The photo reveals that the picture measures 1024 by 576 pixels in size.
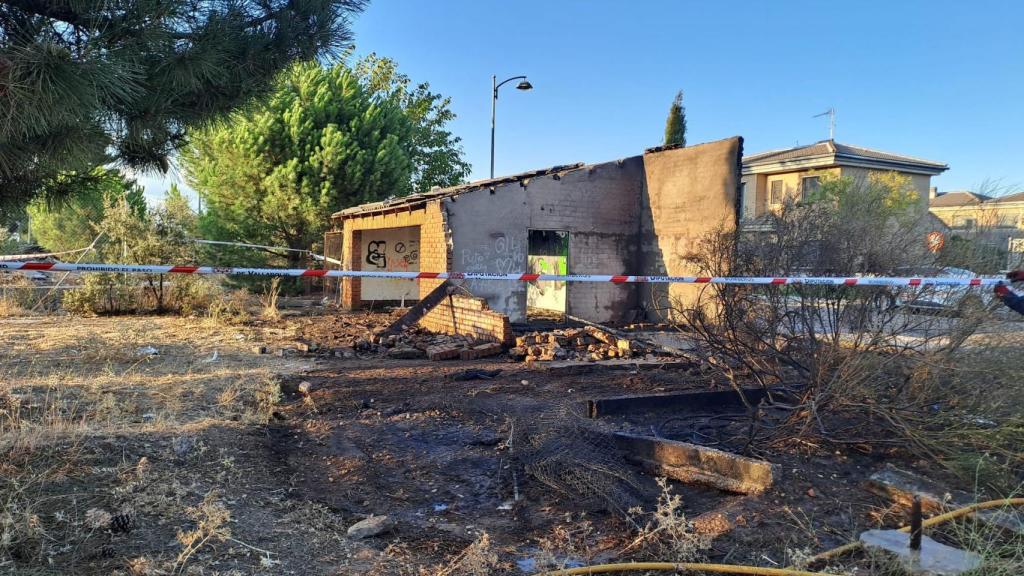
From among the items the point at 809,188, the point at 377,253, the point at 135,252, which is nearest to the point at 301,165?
the point at 377,253

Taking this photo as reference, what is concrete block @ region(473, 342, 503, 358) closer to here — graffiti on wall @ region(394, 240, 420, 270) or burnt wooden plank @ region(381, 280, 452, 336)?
burnt wooden plank @ region(381, 280, 452, 336)

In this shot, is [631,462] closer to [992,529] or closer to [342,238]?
[992,529]

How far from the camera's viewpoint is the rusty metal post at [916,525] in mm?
2648

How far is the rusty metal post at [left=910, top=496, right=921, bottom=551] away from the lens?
8.69 feet

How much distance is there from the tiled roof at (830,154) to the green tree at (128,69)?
26369 mm

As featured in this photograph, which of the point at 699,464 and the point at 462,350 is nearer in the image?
the point at 699,464

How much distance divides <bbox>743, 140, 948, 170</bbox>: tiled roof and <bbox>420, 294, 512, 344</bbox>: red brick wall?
2109cm

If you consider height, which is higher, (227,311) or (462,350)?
(227,311)

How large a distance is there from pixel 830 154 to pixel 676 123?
22.2ft

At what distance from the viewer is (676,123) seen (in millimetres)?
25516

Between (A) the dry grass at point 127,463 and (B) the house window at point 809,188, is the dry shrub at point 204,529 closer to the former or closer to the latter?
(A) the dry grass at point 127,463

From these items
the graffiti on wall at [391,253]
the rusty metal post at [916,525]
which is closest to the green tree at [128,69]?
the rusty metal post at [916,525]

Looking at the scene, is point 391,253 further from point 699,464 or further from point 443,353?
point 699,464

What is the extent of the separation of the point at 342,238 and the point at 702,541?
18.5 meters
